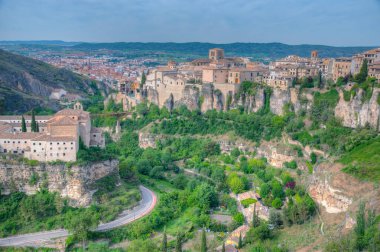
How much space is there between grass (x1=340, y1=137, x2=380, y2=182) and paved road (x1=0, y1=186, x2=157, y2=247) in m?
18.9

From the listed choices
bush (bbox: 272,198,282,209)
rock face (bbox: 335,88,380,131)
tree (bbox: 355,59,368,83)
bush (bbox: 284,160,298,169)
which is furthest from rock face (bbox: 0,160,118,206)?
tree (bbox: 355,59,368,83)

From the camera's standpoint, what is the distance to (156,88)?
6800 centimetres

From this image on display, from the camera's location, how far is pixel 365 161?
37062 millimetres

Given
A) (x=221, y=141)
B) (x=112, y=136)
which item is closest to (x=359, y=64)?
(x=221, y=141)

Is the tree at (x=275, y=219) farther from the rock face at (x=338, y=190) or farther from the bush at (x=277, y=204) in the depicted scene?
the rock face at (x=338, y=190)

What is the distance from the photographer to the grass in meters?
35.0

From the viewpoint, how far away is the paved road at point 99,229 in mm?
34875

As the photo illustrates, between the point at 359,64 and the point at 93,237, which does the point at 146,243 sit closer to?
the point at 93,237

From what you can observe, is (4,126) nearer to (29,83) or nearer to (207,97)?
(207,97)

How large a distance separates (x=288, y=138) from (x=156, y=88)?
25888mm

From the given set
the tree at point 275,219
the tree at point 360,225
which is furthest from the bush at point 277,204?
the tree at point 360,225

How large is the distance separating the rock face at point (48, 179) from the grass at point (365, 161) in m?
24.0

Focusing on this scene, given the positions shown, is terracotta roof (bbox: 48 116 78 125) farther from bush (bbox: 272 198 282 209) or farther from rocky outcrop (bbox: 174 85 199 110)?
rocky outcrop (bbox: 174 85 199 110)

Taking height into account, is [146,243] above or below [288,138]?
below
